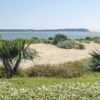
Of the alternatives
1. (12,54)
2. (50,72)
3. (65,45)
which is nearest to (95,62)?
(50,72)

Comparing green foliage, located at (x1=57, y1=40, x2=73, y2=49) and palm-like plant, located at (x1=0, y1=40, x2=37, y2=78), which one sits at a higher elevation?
palm-like plant, located at (x1=0, y1=40, x2=37, y2=78)

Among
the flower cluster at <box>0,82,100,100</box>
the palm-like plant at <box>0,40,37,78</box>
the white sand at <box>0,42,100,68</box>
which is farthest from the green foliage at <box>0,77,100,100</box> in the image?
the white sand at <box>0,42,100,68</box>

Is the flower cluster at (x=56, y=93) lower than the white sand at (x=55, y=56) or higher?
higher

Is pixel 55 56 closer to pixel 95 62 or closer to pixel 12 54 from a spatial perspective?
pixel 95 62

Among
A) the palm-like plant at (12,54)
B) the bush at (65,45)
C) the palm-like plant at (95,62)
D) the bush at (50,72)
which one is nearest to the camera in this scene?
the bush at (50,72)

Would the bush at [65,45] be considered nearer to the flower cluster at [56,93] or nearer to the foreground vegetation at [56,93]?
the foreground vegetation at [56,93]

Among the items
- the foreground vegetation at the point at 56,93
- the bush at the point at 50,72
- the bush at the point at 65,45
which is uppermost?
the foreground vegetation at the point at 56,93

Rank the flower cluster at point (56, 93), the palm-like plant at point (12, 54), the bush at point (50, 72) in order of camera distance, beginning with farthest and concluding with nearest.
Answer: the palm-like plant at point (12, 54) → the bush at point (50, 72) → the flower cluster at point (56, 93)

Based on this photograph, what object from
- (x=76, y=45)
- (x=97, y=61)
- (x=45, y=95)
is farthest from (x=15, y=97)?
(x=76, y=45)

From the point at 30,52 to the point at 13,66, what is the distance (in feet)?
3.67

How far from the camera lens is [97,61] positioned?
19.2m

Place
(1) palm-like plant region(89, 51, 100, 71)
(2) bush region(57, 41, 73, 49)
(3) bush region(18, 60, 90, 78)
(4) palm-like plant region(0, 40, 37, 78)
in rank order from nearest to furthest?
(3) bush region(18, 60, 90, 78) → (4) palm-like plant region(0, 40, 37, 78) → (1) palm-like plant region(89, 51, 100, 71) → (2) bush region(57, 41, 73, 49)

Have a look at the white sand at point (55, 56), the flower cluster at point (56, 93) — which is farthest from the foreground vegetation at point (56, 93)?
the white sand at point (55, 56)

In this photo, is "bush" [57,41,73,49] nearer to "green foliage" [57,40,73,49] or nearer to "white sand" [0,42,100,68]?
"green foliage" [57,40,73,49]
